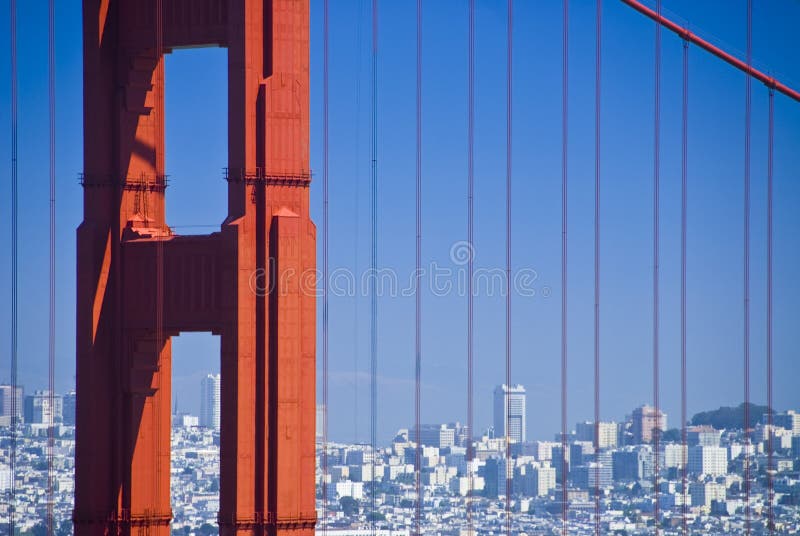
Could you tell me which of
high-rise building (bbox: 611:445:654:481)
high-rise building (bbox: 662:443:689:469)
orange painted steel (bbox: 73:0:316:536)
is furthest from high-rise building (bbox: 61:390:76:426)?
orange painted steel (bbox: 73:0:316:536)

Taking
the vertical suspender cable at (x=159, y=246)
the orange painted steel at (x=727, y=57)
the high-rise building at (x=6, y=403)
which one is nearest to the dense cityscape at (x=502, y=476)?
the high-rise building at (x=6, y=403)

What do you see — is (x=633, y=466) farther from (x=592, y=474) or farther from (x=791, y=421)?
(x=791, y=421)

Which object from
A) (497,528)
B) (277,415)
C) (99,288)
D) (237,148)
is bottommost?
(497,528)

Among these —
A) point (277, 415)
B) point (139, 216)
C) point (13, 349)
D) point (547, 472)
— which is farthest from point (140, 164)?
point (547, 472)

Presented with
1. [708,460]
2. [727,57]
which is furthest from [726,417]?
[727,57]

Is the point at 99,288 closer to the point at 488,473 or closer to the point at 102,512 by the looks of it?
the point at 102,512

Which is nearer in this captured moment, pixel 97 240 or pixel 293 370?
pixel 293 370

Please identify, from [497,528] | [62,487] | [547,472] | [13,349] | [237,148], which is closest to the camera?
[237,148]
